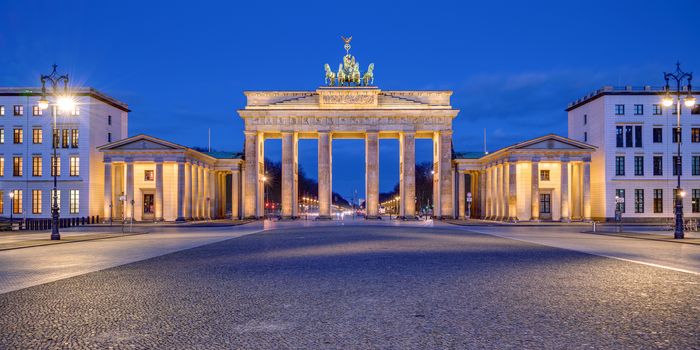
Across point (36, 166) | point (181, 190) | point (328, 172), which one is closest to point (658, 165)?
point (328, 172)

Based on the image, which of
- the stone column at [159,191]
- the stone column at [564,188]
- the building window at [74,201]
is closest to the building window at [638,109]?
the stone column at [564,188]

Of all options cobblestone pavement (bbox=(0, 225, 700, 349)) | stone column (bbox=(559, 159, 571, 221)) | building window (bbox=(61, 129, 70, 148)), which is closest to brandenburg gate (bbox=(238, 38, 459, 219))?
stone column (bbox=(559, 159, 571, 221))

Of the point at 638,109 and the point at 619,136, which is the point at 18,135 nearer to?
the point at 619,136

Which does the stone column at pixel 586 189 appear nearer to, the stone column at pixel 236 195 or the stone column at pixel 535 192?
the stone column at pixel 535 192

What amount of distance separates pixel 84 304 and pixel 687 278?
50.3ft

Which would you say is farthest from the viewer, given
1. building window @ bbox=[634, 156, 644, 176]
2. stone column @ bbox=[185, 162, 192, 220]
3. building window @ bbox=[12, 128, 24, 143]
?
building window @ bbox=[12, 128, 24, 143]

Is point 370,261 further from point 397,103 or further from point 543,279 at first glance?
point 397,103

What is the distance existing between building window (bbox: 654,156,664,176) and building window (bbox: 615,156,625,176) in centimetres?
409

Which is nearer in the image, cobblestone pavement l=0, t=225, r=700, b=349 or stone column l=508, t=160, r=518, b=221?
cobblestone pavement l=0, t=225, r=700, b=349

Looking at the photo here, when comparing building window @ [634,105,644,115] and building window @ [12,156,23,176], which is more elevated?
building window @ [634,105,644,115]

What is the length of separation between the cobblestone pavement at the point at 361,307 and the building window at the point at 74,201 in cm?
5986

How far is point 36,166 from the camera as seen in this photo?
7250 centimetres

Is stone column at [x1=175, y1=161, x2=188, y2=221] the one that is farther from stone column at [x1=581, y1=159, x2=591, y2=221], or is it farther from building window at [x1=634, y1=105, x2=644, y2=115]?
building window at [x1=634, y1=105, x2=644, y2=115]

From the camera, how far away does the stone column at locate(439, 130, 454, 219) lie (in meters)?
79.1
